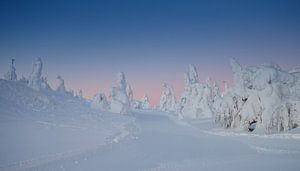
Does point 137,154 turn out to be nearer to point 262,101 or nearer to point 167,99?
point 262,101

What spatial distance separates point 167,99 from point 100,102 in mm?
46559

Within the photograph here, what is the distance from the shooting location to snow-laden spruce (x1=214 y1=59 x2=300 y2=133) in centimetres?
3116

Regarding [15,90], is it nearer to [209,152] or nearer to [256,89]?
[256,89]

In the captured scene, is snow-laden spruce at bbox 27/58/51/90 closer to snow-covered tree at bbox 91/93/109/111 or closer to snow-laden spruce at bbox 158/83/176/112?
snow-covered tree at bbox 91/93/109/111

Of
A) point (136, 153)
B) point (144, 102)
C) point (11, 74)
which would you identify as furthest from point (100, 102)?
point (136, 153)

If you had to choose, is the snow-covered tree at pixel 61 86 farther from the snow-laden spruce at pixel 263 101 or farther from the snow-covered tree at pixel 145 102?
the snow-laden spruce at pixel 263 101

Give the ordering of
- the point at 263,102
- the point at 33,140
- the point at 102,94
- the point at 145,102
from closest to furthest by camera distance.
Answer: the point at 33,140 < the point at 263,102 < the point at 102,94 < the point at 145,102

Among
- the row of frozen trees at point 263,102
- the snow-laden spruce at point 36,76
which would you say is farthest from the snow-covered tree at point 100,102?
the row of frozen trees at point 263,102

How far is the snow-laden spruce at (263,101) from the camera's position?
102 feet

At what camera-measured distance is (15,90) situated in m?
58.0

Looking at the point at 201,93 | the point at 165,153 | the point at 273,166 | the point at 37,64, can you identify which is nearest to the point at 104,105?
the point at 37,64

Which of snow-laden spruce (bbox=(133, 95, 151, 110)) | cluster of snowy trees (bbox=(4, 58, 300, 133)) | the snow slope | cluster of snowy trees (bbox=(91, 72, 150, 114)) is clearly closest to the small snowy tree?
cluster of snowy trees (bbox=(91, 72, 150, 114))

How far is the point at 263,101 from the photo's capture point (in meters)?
33.7

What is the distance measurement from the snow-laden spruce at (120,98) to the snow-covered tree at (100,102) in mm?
2263
